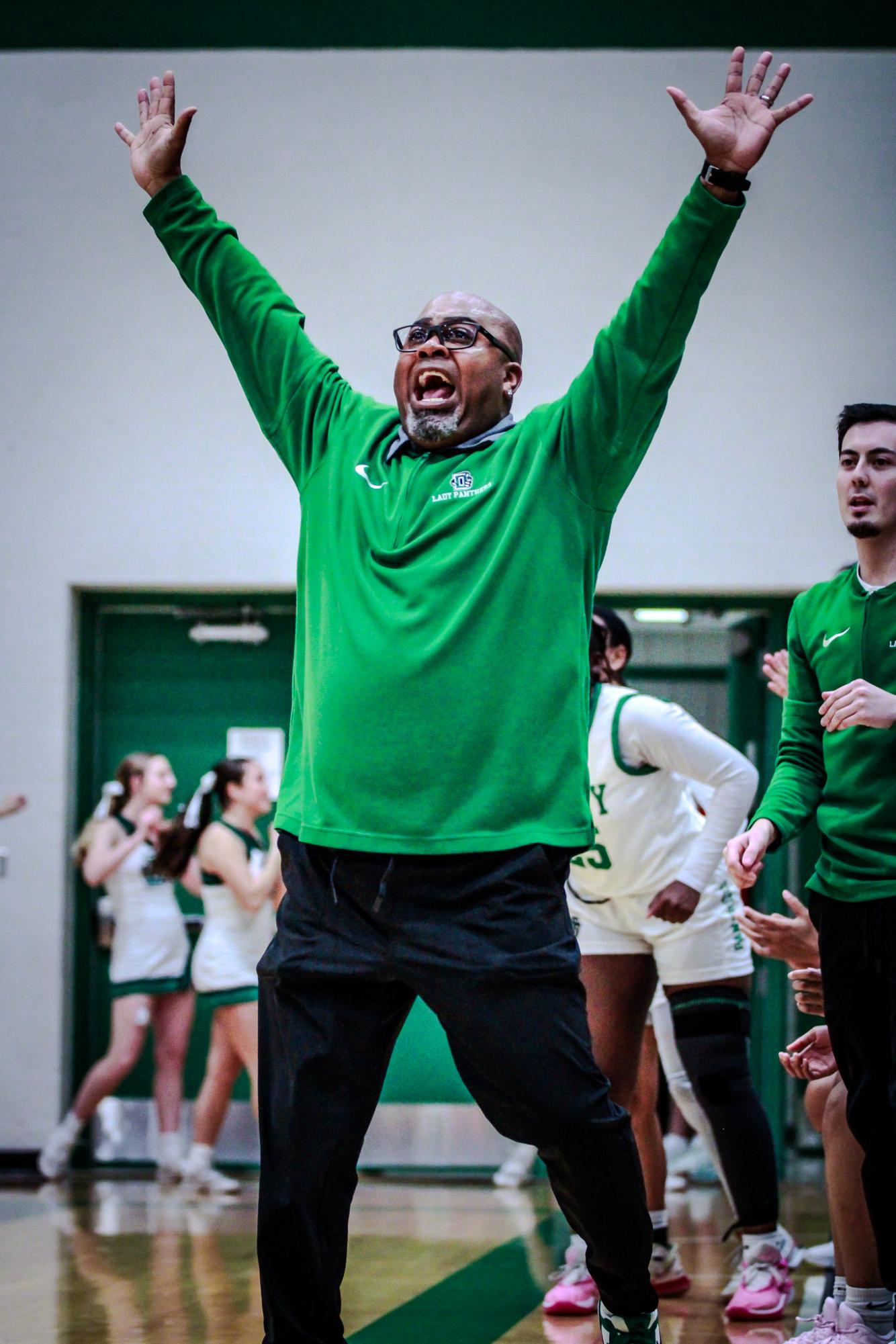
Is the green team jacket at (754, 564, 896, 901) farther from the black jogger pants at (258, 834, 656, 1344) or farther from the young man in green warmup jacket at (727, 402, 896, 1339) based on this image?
the black jogger pants at (258, 834, 656, 1344)

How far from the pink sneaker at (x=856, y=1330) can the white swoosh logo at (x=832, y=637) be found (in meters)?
1.37

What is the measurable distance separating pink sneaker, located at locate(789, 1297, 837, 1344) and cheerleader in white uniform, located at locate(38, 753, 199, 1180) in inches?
146

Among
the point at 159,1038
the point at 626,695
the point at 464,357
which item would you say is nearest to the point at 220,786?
the point at 159,1038

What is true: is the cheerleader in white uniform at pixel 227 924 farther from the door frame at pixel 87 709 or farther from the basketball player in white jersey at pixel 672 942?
the basketball player in white jersey at pixel 672 942

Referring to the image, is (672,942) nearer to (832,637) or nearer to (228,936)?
(832,637)

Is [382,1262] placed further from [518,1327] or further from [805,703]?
[805,703]

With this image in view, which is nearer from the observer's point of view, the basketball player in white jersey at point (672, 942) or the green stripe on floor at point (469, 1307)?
the green stripe on floor at point (469, 1307)

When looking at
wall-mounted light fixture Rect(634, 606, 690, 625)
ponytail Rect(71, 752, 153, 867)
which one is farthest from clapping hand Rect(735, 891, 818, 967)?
ponytail Rect(71, 752, 153, 867)

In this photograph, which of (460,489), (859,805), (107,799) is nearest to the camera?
(460,489)

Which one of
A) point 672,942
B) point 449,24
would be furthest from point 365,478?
point 449,24

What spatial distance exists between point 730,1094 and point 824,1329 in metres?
0.79

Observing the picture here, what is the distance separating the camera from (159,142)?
237cm

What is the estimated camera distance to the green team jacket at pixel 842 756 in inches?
107

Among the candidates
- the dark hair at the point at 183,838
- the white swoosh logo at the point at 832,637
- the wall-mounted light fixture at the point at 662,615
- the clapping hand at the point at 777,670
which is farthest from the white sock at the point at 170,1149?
the white swoosh logo at the point at 832,637
